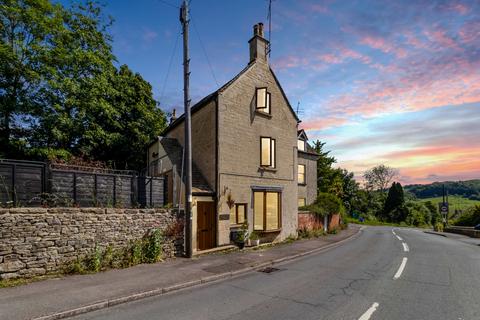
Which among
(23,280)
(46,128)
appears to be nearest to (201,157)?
(23,280)

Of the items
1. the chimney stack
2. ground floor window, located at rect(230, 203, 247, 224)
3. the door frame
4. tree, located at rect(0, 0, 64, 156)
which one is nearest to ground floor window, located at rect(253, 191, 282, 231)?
ground floor window, located at rect(230, 203, 247, 224)

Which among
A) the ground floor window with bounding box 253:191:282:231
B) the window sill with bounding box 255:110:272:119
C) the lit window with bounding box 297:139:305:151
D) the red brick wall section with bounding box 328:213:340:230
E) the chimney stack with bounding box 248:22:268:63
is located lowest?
the red brick wall section with bounding box 328:213:340:230

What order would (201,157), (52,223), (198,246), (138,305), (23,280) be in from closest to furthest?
(138,305), (23,280), (52,223), (198,246), (201,157)

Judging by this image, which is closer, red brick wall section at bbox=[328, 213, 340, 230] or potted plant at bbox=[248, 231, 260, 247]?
potted plant at bbox=[248, 231, 260, 247]

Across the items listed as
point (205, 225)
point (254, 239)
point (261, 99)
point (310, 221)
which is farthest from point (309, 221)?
point (205, 225)

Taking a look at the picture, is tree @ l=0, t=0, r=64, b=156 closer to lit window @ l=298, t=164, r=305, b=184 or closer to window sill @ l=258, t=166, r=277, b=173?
window sill @ l=258, t=166, r=277, b=173

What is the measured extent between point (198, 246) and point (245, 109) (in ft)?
26.7

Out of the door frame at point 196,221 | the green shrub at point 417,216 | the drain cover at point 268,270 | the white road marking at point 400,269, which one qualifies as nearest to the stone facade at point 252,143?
the door frame at point 196,221

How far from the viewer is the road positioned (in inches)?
248

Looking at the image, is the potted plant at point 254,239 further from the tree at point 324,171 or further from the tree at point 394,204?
the tree at point 394,204

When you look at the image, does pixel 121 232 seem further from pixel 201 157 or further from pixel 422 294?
pixel 422 294

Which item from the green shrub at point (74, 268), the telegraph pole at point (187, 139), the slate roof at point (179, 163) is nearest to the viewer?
the green shrub at point (74, 268)

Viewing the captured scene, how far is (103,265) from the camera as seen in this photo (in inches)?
392

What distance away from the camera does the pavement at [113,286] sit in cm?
641
